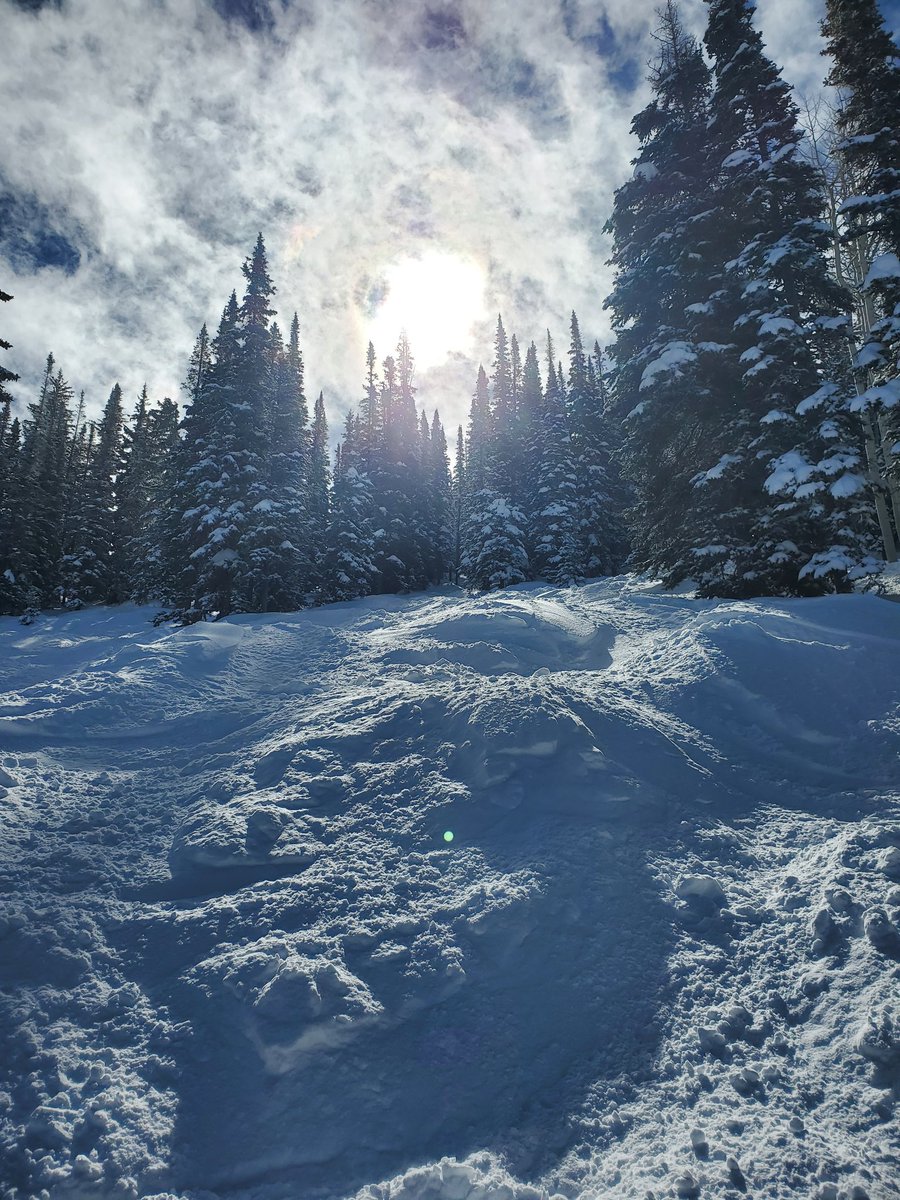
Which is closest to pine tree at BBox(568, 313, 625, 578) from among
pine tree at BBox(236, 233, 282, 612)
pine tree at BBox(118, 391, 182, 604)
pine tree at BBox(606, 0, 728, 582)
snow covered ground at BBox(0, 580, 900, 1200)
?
pine tree at BBox(606, 0, 728, 582)

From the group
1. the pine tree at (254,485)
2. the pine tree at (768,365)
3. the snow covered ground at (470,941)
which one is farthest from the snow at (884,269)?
the pine tree at (254,485)

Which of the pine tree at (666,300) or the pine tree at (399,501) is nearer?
the pine tree at (666,300)

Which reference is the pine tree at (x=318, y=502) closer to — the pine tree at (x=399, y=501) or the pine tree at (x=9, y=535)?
the pine tree at (x=399, y=501)

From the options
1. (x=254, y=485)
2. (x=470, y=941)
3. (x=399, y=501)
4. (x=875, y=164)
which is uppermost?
(x=399, y=501)

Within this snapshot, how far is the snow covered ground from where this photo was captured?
2688mm

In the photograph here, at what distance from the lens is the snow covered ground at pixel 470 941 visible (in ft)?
8.82

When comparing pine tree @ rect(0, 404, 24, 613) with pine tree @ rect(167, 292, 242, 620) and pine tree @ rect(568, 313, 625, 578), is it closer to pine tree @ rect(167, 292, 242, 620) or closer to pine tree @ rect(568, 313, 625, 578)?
pine tree @ rect(167, 292, 242, 620)

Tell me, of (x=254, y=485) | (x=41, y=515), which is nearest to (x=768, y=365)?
(x=254, y=485)

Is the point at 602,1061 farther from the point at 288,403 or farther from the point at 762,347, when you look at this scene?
the point at 288,403

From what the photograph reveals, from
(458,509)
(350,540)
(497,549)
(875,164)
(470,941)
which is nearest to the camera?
(470,941)

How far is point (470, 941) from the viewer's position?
3793mm

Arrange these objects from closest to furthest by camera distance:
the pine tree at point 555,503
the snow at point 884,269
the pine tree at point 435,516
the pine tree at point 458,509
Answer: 1. the snow at point 884,269
2. the pine tree at point 555,503
3. the pine tree at point 435,516
4. the pine tree at point 458,509

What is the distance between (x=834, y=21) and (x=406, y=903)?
69.4 feet

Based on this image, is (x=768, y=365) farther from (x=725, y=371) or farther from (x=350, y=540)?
(x=350, y=540)
